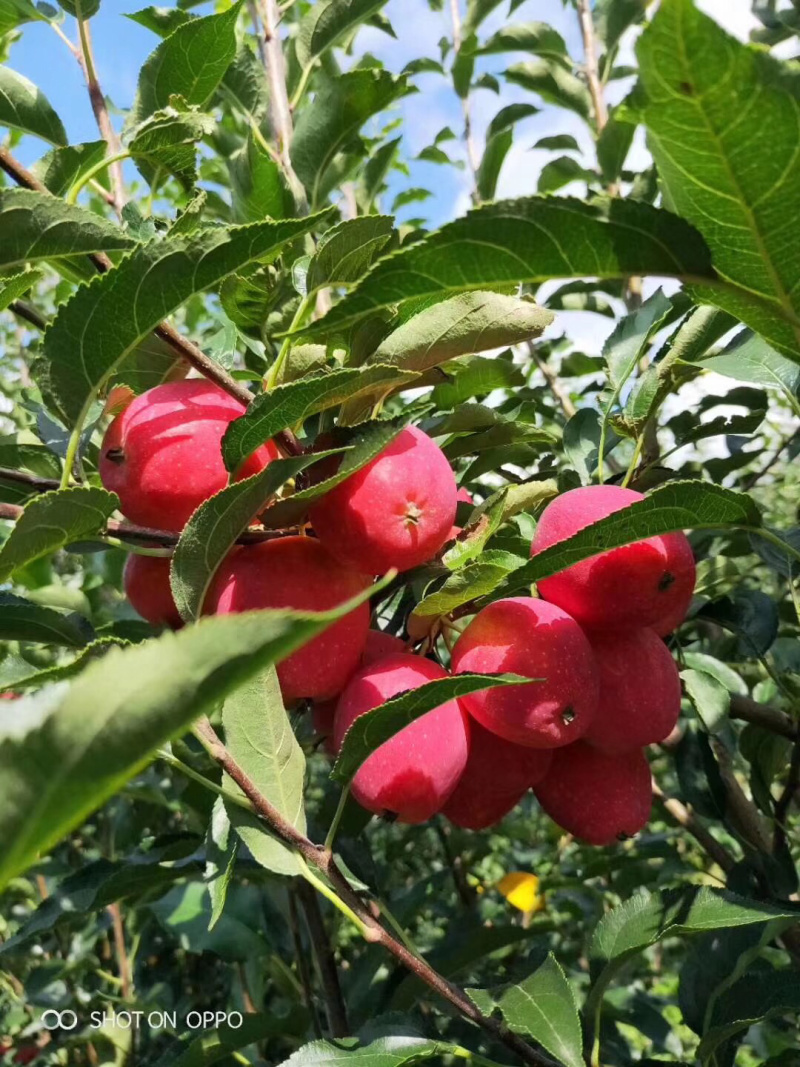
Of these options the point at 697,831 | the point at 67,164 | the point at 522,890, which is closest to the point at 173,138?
the point at 67,164

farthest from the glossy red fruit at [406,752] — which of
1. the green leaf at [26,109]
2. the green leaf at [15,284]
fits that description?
the green leaf at [26,109]

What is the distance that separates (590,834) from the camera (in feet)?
3.34

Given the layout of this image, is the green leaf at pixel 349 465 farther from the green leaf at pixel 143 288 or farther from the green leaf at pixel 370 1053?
the green leaf at pixel 370 1053

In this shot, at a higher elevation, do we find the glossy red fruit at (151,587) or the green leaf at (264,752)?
the glossy red fruit at (151,587)

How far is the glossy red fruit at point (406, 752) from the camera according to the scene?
0.86 m

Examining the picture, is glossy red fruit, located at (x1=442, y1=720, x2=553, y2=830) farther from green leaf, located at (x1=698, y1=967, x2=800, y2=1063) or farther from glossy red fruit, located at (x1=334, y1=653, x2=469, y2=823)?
green leaf, located at (x1=698, y1=967, x2=800, y2=1063)

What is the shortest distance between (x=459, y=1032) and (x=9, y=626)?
44.1 inches

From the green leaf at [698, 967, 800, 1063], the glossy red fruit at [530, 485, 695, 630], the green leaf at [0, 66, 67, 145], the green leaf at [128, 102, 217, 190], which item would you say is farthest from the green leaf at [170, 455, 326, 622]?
the green leaf at [698, 967, 800, 1063]

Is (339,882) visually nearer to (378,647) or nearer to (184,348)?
(378,647)

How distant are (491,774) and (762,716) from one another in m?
0.49

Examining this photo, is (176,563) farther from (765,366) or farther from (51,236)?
(765,366)

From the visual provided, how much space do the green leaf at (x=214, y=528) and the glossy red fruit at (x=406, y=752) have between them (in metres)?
0.19

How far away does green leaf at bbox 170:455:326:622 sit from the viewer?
73cm

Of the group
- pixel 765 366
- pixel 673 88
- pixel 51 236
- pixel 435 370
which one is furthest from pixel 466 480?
pixel 673 88
